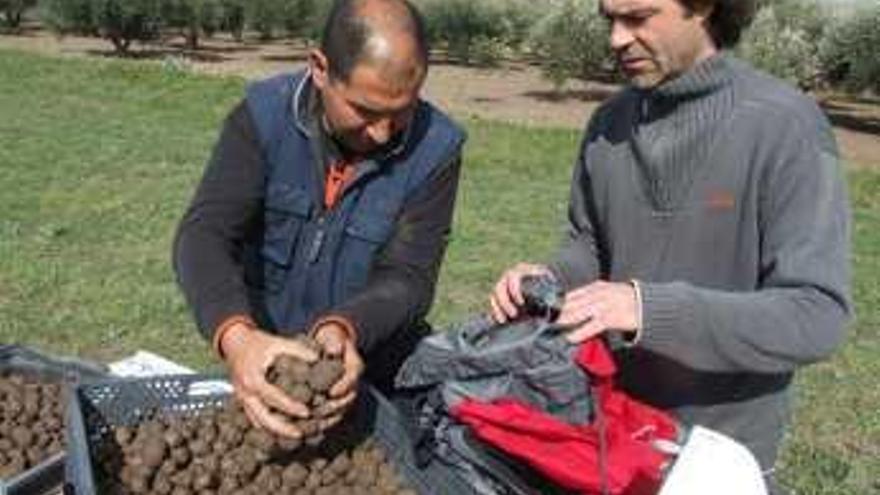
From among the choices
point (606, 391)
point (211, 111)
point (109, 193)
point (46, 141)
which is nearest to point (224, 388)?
point (606, 391)

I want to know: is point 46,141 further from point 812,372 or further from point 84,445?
point 84,445

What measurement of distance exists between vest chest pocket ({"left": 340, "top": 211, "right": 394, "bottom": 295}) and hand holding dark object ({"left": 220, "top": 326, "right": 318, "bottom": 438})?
1.82 feet

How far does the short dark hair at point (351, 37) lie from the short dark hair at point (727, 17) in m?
0.58

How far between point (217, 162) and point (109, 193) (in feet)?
26.2

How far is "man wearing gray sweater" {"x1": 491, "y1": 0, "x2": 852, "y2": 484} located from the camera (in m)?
2.85

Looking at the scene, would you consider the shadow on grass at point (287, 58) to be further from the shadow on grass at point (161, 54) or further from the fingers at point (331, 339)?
the fingers at point (331, 339)

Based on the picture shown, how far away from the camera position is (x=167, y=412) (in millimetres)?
3404

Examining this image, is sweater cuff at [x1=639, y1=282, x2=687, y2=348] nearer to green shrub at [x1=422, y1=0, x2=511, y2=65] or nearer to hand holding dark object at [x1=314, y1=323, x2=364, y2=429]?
hand holding dark object at [x1=314, y1=323, x2=364, y2=429]

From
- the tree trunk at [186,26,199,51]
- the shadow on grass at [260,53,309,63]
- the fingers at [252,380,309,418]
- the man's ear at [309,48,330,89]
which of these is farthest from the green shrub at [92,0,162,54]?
the fingers at [252,380,309,418]

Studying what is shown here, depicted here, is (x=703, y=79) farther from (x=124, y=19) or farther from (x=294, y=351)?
(x=124, y=19)

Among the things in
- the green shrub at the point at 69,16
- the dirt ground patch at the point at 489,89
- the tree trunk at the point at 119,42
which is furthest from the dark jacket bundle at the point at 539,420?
the green shrub at the point at 69,16

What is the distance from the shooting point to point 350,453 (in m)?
3.21

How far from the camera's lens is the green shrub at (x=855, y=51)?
24812 millimetres

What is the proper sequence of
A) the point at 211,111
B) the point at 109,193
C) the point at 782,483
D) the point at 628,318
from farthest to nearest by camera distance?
the point at 211,111 < the point at 109,193 < the point at 782,483 < the point at 628,318
